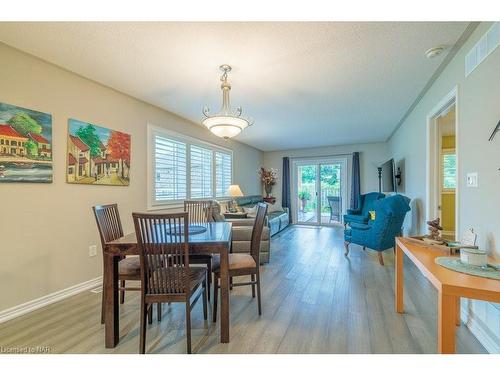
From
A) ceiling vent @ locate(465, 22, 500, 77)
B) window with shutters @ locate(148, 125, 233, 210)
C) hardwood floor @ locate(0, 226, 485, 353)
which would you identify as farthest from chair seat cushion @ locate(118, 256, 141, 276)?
ceiling vent @ locate(465, 22, 500, 77)

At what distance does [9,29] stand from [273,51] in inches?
86.2

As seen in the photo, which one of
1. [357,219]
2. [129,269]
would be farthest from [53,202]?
[357,219]

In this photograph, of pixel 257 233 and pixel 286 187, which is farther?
pixel 286 187

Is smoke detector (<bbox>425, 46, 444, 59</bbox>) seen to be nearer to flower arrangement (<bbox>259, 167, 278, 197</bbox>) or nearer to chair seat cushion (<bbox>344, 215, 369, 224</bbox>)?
chair seat cushion (<bbox>344, 215, 369, 224</bbox>)

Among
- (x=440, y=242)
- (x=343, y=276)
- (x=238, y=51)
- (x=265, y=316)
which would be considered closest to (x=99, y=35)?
(x=238, y=51)

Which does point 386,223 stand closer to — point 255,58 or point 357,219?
point 357,219

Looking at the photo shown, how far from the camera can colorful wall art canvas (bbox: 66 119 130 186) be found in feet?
8.70

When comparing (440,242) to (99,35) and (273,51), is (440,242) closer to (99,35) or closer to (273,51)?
(273,51)

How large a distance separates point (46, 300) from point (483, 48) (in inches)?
176

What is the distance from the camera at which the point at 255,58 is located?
7.59ft

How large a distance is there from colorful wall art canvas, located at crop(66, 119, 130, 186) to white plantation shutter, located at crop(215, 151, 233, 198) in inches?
94.1

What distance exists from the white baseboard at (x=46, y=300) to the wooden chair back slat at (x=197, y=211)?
4.40 ft

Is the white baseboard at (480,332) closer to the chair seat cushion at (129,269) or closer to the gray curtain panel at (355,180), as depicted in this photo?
the chair seat cushion at (129,269)

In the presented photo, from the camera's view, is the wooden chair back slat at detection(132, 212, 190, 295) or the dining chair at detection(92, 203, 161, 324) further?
the dining chair at detection(92, 203, 161, 324)
